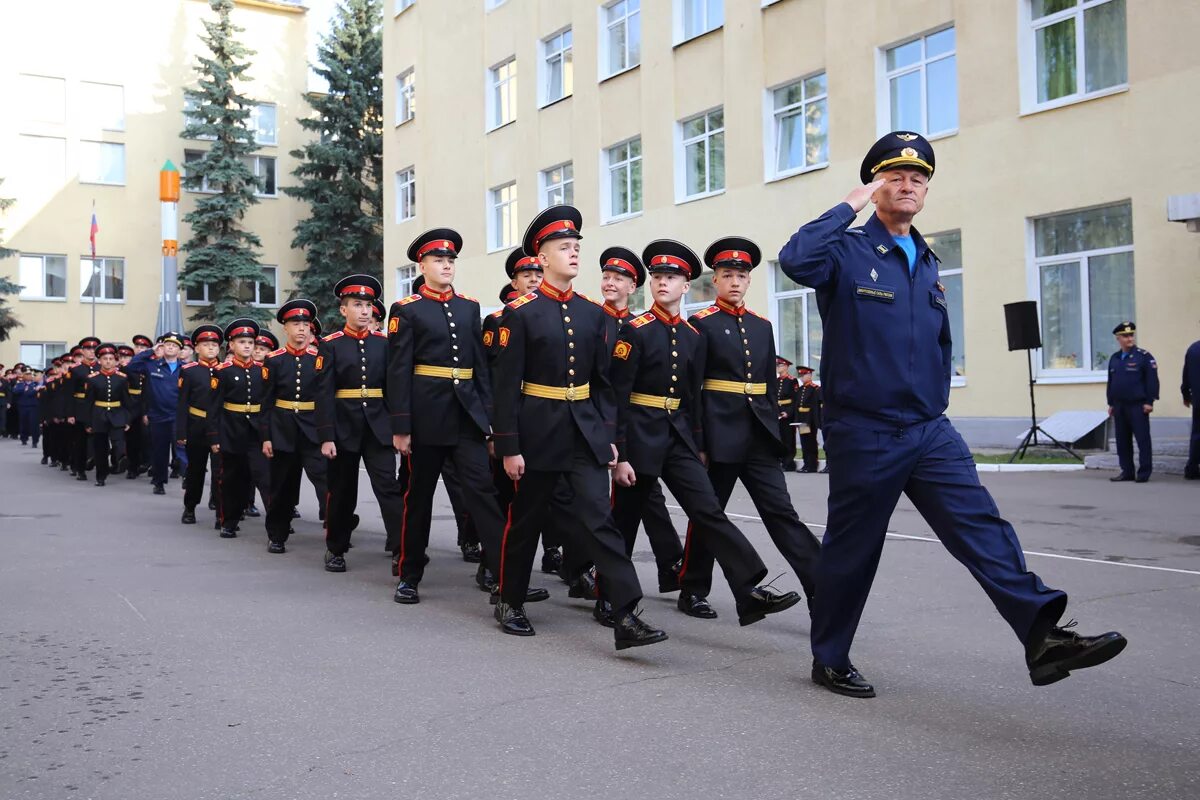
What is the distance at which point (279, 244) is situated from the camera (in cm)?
5181

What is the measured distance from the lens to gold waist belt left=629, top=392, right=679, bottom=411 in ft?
23.4

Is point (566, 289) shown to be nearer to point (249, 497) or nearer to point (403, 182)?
point (249, 497)

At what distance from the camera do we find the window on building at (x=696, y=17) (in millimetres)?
25766

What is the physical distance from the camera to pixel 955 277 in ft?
68.2

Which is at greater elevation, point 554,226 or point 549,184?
point 549,184

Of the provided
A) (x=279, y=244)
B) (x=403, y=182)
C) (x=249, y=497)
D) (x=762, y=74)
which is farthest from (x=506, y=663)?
(x=279, y=244)

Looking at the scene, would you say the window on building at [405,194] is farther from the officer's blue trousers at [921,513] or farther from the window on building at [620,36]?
the officer's blue trousers at [921,513]

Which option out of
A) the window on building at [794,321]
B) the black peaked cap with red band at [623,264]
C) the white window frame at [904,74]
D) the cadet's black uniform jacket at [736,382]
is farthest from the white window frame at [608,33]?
the cadet's black uniform jacket at [736,382]

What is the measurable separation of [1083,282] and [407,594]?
46.5ft

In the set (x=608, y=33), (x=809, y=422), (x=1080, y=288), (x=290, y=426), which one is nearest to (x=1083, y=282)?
(x=1080, y=288)

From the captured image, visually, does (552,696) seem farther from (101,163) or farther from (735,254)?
(101,163)

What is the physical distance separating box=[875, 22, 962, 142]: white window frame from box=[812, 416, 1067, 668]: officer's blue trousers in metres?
16.7

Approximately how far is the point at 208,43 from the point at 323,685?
44.9m

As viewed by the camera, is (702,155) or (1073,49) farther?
(702,155)
